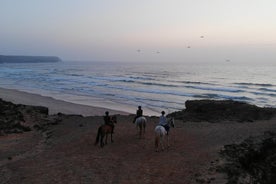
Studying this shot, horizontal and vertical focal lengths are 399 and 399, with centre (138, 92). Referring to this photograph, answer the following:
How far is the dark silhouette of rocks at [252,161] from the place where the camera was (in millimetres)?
14602

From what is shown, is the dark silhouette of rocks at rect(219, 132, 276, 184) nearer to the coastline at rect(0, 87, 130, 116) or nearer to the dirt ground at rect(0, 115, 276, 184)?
the dirt ground at rect(0, 115, 276, 184)

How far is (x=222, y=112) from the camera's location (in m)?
30.2

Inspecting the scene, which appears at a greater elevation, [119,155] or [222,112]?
[222,112]

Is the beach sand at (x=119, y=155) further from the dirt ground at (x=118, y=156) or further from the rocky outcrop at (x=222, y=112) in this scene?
the rocky outcrop at (x=222, y=112)

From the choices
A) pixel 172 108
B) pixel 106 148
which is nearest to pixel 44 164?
pixel 106 148

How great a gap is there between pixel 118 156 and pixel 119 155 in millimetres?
161

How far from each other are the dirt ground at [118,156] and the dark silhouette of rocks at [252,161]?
1.68ft

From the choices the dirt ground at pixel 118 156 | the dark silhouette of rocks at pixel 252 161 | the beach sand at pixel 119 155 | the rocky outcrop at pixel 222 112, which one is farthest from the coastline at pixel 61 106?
the dark silhouette of rocks at pixel 252 161

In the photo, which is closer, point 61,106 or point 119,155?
point 119,155

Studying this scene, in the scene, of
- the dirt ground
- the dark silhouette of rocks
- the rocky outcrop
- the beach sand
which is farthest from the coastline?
the dark silhouette of rocks

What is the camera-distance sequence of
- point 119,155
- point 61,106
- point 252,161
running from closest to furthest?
point 252,161
point 119,155
point 61,106

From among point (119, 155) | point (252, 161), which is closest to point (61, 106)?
point (119, 155)

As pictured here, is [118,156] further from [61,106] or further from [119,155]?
[61,106]

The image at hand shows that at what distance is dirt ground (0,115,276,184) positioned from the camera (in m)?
14.4
